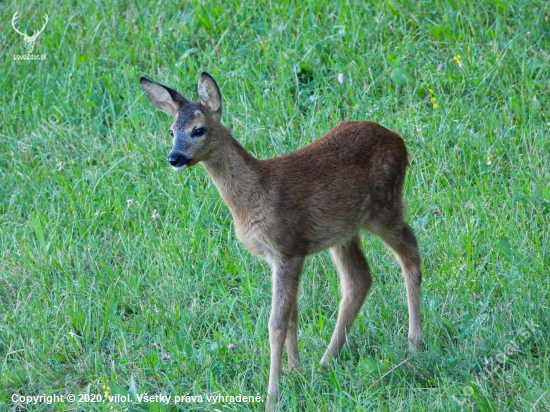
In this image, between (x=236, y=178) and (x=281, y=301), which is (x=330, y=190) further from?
(x=281, y=301)

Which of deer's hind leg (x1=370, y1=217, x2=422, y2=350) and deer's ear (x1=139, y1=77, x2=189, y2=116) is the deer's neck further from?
deer's hind leg (x1=370, y1=217, x2=422, y2=350)

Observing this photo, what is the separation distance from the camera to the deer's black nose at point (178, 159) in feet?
15.5

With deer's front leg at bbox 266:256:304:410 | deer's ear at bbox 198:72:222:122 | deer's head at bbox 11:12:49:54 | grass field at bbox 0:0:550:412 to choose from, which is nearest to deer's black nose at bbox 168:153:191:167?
deer's ear at bbox 198:72:222:122

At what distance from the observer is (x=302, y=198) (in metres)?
5.05

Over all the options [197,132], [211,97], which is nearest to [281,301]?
[197,132]

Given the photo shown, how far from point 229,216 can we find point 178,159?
192cm

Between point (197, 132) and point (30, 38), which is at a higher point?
point (197, 132)

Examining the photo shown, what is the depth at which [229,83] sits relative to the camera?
791 centimetres

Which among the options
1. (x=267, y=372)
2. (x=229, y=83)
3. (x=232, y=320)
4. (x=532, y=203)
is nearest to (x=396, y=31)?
(x=229, y=83)

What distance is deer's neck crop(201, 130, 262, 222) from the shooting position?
497cm

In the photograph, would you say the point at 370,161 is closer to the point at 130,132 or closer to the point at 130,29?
the point at 130,132

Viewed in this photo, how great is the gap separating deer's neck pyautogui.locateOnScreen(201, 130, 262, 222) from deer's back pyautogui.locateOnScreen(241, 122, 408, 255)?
73 mm

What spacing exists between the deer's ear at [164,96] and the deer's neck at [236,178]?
0.34 m
